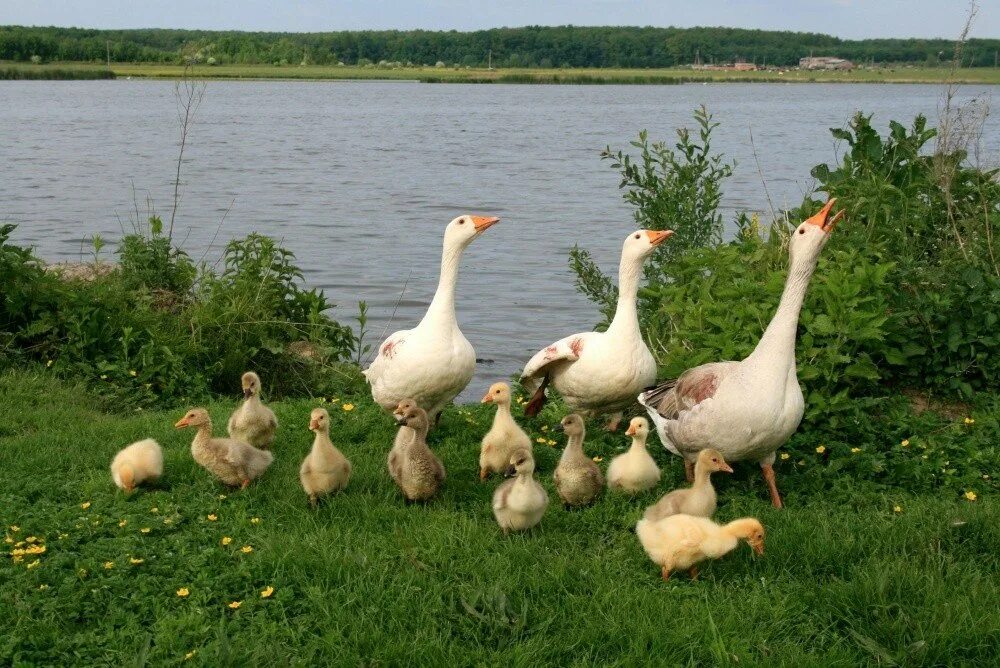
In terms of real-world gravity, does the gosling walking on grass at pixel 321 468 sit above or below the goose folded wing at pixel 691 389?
below

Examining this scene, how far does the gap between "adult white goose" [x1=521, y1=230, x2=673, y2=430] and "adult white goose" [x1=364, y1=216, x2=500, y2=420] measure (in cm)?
68

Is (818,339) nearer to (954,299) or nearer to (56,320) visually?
(954,299)

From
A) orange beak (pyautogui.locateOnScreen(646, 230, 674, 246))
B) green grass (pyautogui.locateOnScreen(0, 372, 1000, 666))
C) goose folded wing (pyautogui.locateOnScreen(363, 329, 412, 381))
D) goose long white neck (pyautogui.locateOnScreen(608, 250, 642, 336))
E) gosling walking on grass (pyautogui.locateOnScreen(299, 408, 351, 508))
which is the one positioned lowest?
green grass (pyautogui.locateOnScreen(0, 372, 1000, 666))

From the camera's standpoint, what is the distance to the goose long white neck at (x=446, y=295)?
316 inches

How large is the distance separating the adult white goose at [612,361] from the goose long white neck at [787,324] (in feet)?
4.01

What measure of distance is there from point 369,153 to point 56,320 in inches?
1085

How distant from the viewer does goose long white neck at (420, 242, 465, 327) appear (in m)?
8.04

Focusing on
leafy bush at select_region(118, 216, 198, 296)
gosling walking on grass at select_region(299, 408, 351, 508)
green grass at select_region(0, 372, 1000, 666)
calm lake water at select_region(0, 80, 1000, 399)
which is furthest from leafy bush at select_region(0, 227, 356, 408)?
gosling walking on grass at select_region(299, 408, 351, 508)

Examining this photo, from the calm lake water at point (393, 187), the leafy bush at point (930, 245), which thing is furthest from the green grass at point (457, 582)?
the calm lake water at point (393, 187)

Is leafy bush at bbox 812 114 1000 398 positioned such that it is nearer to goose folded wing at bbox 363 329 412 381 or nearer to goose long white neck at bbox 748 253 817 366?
goose long white neck at bbox 748 253 817 366

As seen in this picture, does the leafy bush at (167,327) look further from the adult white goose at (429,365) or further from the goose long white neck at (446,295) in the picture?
the goose long white neck at (446,295)

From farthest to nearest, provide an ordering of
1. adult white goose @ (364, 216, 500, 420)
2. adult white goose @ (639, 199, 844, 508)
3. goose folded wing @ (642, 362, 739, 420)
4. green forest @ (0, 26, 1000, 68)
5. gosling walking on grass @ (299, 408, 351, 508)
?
green forest @ (0, 26, 1000, 68) < adult white goose @ (364, 216, 500, 420) < goose folded wing @ (642, 362, 739, 420) < adult white goose @ (639, 199, 844, 508) < gosling walking on grass @ (299, 408, 351, 508)

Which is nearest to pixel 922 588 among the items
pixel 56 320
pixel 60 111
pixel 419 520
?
pixel 419 520

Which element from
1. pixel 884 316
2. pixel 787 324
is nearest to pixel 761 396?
pixel 787 324
